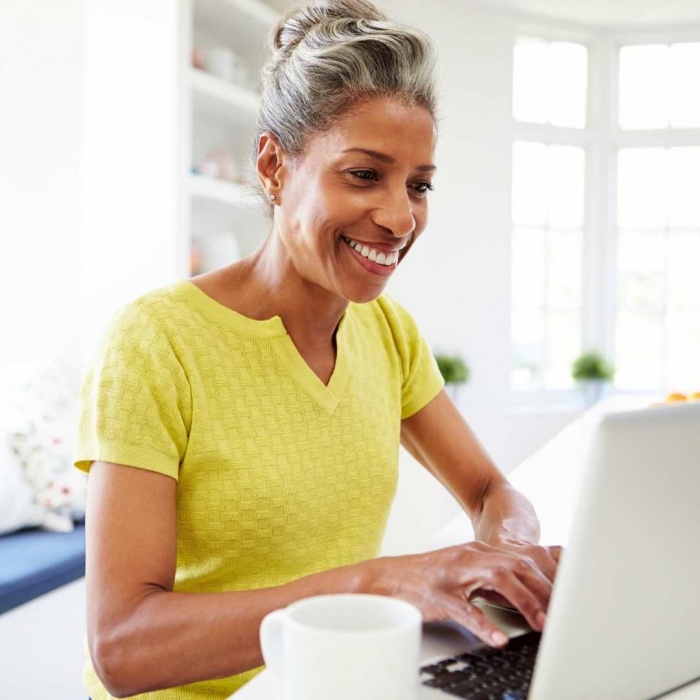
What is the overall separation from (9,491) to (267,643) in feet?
7.23

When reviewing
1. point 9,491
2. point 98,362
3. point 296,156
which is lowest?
point 9,491

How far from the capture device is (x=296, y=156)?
1.22m

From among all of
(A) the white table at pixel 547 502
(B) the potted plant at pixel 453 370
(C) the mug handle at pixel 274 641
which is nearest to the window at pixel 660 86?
(B) the potted plant at pixel 453 370

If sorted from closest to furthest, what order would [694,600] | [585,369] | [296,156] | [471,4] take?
[694,600] → [296,156] → [471,4] → [585,369]

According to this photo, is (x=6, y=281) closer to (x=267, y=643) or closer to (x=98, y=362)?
(x=98, y=362)

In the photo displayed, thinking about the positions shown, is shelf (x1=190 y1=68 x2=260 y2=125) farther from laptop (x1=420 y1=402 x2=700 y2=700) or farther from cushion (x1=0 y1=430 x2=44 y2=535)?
laptop (x1=420 y1=402 x2=700 y2=700)

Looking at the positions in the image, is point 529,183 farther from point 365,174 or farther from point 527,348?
point 365,174

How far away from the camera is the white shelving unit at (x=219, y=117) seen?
10.1ft

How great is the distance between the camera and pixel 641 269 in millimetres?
5125

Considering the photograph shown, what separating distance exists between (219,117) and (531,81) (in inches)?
84.0

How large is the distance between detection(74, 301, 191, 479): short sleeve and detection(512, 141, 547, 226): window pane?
4053mm

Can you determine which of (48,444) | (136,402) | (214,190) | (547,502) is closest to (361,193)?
(136,402)

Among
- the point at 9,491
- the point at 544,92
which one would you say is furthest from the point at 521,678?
the point at 544,92

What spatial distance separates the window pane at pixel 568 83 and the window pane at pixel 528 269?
688 mm
